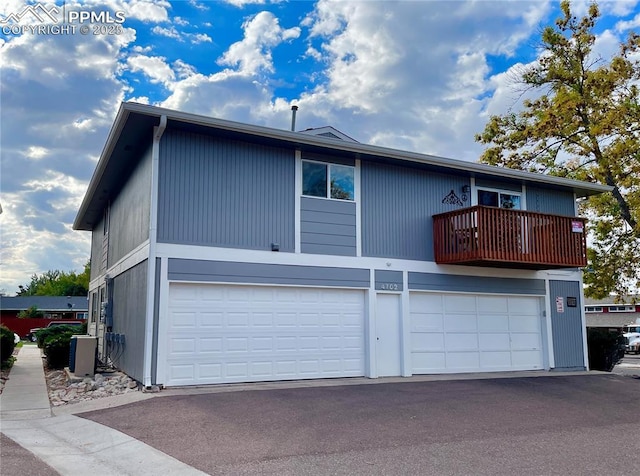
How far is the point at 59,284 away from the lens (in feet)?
206

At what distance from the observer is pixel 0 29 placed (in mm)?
9641

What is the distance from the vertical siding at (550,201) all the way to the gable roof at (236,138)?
23 cm

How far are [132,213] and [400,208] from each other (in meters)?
6.21

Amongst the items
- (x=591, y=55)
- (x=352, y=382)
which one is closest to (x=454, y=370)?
(x=352, y=382)

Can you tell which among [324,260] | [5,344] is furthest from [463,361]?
[5,344]

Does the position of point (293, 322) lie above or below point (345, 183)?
below

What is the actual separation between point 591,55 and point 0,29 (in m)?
18.1

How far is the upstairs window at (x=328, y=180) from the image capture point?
1203 cm

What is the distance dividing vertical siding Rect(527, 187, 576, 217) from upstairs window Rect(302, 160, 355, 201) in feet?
18.2

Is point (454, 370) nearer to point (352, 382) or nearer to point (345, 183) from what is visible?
point (352, 382)

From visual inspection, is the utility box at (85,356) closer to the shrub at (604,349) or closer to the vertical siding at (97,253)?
the vertical siding at (97,253)

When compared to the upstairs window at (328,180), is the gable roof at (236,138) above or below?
above

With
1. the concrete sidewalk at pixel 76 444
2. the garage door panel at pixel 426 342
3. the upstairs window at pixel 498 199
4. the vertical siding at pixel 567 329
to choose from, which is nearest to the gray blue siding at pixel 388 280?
the garage door panel at pixel 426 342

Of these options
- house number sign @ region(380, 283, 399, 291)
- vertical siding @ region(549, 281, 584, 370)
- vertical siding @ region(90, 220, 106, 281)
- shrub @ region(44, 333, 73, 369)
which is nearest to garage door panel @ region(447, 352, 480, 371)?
house number sign @ region(380, 283, 399, 291)
